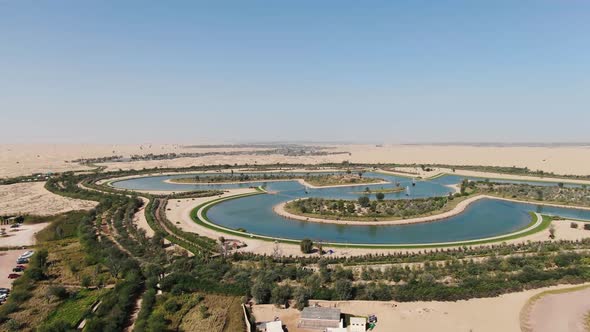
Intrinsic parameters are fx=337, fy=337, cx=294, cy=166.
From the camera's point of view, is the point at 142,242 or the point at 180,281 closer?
the point at 180,281

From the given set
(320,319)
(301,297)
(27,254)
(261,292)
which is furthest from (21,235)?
(320,319)

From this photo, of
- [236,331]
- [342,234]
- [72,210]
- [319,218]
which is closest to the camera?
[236,331]

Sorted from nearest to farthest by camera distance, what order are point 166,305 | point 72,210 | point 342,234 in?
point 166,305
point 342,234
point 72,210

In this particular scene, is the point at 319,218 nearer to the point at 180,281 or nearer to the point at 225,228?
the point at 225,228

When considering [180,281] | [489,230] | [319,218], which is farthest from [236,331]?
[489,230]

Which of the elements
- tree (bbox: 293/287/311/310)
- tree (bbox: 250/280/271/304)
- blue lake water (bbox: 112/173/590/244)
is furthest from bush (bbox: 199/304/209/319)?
blue lake water (bbox: 112/173/590/244)
